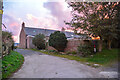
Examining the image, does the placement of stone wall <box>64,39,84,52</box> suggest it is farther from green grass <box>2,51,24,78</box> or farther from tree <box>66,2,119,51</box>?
green grass <box>2,51,24,78</box>

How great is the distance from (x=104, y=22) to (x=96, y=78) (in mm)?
5818

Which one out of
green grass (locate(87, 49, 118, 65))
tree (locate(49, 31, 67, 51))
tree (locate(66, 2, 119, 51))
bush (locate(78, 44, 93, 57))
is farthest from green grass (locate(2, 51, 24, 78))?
tree (locate(49, 31, 67, 51))

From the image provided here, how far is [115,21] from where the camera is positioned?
28.1 feet

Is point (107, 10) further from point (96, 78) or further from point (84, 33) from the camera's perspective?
point (96, 78)

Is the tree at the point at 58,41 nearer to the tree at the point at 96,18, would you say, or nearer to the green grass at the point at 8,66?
the tree at the point at 96,18

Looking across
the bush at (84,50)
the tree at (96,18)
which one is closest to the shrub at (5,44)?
the tree at (96,18)

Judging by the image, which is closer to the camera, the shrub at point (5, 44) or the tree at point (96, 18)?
the shrub at point (5, 44)

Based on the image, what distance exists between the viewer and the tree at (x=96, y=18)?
8.36 m

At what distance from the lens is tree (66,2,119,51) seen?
836cm

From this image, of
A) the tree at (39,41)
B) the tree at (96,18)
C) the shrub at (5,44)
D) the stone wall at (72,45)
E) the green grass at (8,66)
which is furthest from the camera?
the tree at (39,41)

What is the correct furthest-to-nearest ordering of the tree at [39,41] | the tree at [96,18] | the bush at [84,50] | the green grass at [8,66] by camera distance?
the tree at [39,41] < the bush at [84,50] < the tree at [96,18] < the green grass at [8,66]

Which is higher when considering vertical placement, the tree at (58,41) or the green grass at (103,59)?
the tree at (58,41)

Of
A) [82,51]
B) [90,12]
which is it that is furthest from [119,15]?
[82,51]

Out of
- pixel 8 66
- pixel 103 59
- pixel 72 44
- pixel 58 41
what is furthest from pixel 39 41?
pixel 8 66
